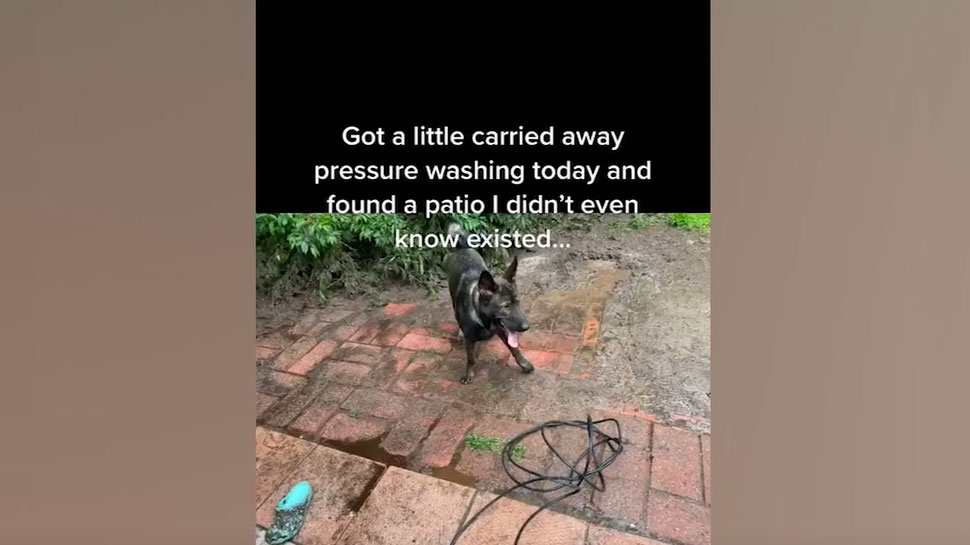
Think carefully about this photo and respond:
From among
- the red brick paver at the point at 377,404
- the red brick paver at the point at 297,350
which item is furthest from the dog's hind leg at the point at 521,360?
the red brick paver at the point at 297,350

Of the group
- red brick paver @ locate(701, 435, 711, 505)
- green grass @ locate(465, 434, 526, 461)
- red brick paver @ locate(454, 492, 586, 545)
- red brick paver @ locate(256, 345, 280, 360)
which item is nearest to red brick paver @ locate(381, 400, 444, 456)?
green grass @ locate(465, 434, 526, 461)

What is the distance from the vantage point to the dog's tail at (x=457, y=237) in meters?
1.29

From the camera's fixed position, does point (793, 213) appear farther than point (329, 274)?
No

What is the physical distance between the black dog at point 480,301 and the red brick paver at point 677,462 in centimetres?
39

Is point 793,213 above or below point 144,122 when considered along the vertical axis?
below

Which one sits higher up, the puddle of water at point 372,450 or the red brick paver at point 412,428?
the red brick paver at point 412,428

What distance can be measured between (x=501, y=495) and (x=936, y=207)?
954mm

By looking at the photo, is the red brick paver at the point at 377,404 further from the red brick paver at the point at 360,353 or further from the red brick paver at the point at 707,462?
the red brick paver at the point at 707,462

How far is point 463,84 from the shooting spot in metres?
1.10

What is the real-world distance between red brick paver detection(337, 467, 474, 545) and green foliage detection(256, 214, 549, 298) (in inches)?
23.0

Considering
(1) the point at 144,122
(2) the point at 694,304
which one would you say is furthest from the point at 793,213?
(1) the point at 144,122

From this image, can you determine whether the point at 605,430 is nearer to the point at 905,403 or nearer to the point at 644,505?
the point at 644,505

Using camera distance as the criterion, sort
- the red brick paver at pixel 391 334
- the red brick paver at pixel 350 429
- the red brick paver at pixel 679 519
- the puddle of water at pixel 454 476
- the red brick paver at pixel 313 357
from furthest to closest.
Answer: the red brick paver at pixel 391 334 < the red brick paver at pixel 313 357 < the red brick paver at pixel 350 429 < the puddle of water at pixel 454 476 < the red brick paver at pixel 679 519

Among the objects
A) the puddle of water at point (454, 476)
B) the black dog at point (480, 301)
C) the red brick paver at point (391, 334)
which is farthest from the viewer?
the red brick paver at point (391, 334)
